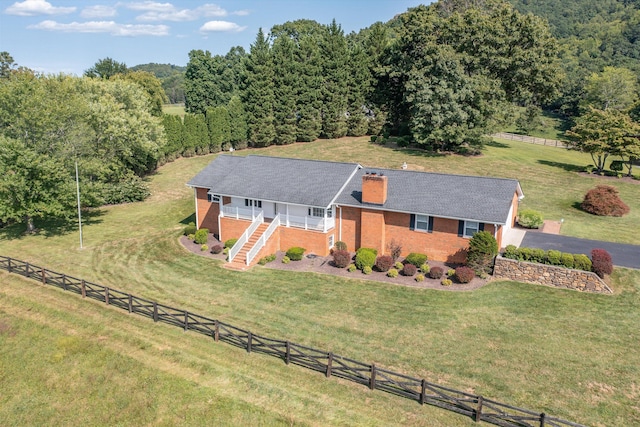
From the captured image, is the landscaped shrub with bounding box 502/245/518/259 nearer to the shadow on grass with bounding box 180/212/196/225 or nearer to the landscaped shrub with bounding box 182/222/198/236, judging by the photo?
the landscaped shrub with bounding box 182/222/198/236

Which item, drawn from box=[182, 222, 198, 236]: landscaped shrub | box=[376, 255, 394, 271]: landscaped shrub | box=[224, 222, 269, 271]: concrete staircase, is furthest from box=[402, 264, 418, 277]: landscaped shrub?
box=[182, 222, 198, 236]: landscaped shrub

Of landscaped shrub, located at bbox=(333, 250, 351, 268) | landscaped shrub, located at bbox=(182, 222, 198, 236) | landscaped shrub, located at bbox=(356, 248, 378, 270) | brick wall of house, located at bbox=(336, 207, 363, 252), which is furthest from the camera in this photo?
landscaped shrub, located at bbox=(182, 222, 198, 236)

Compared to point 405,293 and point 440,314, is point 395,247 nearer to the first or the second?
point 405,293

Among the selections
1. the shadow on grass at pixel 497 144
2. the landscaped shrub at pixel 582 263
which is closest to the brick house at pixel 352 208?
the landscaped shrub at pixel 582 263

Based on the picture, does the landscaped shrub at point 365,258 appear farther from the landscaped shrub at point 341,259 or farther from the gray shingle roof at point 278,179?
the gray shingle roof at point 278,179

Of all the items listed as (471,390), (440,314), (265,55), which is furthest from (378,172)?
(265,55)

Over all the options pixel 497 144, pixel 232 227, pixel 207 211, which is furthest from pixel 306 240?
pixel 497 144

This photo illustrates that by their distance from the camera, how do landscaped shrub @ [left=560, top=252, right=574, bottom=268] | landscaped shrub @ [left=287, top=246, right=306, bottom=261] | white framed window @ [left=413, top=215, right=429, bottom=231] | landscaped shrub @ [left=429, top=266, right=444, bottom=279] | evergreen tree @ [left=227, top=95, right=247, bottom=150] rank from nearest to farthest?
landscaped shrub @ [left=560, top=252, right=574, bottom=268]
landscaped shrub @ [left=429, top=266, right=444, bottom=279]
white framed window @ [left=413, top=215, right=429, bottom=231]
landscaped shrub @ [left=287, top=246, right=306, bottom=261]
evergreen tree @ [left=227, top=95, right=247, bottom=150]

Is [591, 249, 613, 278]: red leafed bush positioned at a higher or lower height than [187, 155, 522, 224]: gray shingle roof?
lower
